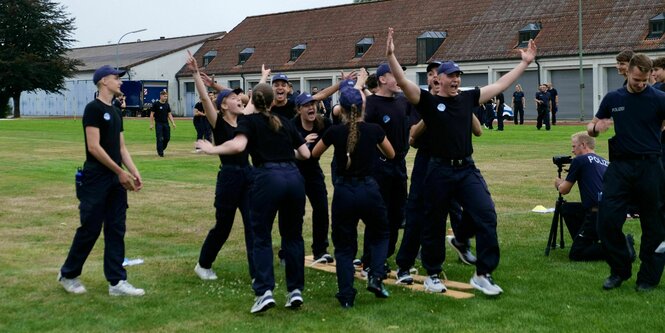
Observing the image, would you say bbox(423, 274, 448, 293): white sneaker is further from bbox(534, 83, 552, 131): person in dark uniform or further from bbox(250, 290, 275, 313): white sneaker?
bbox(534, 83, 552, 131): person in dark uniform

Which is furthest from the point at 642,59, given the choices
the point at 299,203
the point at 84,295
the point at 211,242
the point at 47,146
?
the point at 47,146

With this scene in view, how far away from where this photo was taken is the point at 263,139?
7.83 meters

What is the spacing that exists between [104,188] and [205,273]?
151 cm

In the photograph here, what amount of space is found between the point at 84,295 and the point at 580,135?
5.64m

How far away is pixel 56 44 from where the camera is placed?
284 feet

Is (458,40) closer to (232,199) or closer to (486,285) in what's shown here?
(232,199)

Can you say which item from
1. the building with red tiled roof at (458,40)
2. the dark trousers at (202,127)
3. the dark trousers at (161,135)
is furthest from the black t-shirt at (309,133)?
the building with red tiled roof at (458,40)

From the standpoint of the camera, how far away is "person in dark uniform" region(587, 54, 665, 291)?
27.4 feet

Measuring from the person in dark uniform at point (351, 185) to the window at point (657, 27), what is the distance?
48.8m

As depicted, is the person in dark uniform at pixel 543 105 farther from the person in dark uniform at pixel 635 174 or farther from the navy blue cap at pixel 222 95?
the navy blue cap at pixel 222 95

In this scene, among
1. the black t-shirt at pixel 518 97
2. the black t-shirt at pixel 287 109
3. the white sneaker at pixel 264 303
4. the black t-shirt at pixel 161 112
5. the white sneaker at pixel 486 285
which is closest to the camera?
the white sneaker at pixel 264 303

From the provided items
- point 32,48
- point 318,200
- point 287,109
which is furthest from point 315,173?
point 32,48

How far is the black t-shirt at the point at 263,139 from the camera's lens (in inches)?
308

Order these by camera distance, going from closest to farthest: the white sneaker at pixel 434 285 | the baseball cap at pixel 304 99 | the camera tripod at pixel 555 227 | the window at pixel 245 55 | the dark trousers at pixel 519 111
→ the white sneaker at pixel 434 285, the baseball cap at pixel 304 99, the camera tripod at pixel 555 227, the dark trousers at pixel 519 111, the window at pixel 245 55
